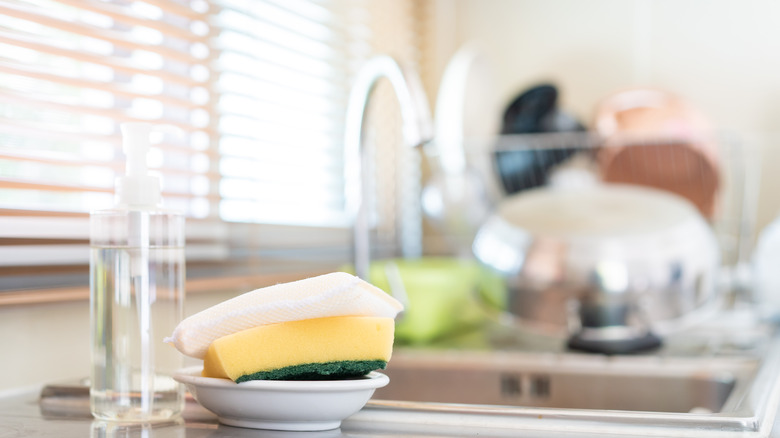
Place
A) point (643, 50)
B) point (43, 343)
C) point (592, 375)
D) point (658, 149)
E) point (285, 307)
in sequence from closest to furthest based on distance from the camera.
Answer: point (285, 307)
point (43, 343)
point (592, 375)
point (658, 149)
point (643, 50)

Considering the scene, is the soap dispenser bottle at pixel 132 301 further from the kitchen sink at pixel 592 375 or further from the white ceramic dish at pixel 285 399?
the kitchen sink at pixel 592 375

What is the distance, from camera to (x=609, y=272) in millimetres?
997

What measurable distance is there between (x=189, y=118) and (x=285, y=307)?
2.06 feet

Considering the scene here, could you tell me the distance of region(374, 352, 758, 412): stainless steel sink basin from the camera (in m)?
0.89

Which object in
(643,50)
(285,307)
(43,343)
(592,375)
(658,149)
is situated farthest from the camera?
(643,50)

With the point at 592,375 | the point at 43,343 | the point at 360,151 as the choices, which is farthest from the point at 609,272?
the point at 43,343

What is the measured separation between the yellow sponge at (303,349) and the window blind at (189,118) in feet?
0.53

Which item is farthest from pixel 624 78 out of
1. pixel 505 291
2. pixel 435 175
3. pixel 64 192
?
pixel 64 192

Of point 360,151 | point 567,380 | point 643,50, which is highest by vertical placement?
point 643,50

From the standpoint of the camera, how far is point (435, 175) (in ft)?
4.54

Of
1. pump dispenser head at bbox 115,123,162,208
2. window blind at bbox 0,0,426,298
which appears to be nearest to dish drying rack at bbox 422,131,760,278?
window blind at bbox 0,0,426,298

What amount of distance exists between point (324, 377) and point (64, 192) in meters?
0.42

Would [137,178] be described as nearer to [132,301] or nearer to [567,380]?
[132,301]

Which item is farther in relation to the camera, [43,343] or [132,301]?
[43,343]
